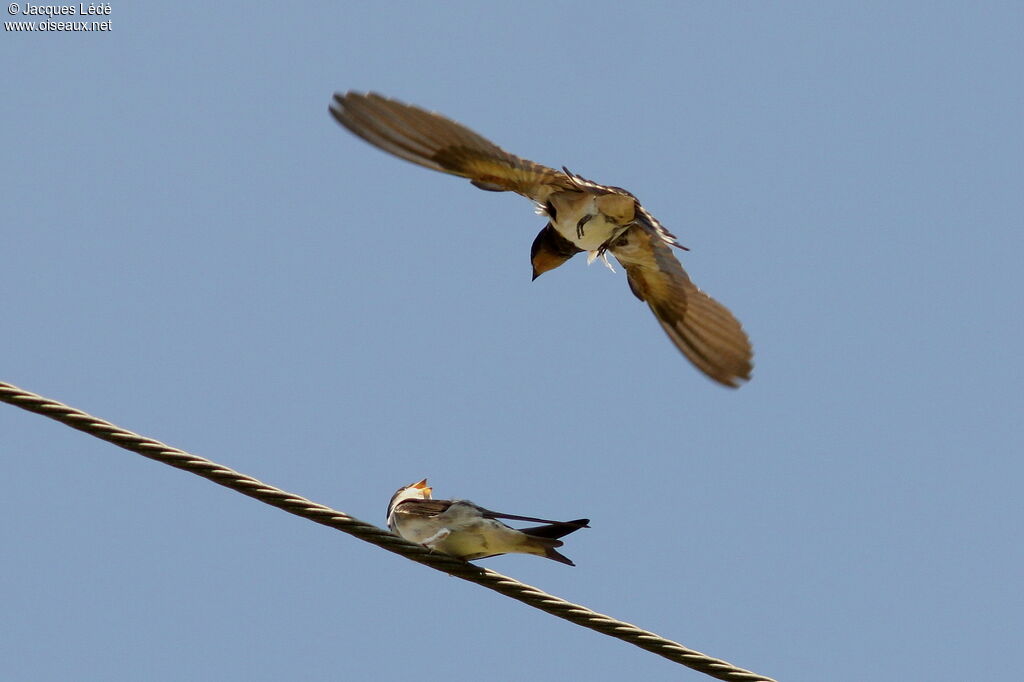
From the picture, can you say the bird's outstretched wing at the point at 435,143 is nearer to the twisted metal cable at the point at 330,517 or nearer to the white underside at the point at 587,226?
the white underside at the point at 587,226

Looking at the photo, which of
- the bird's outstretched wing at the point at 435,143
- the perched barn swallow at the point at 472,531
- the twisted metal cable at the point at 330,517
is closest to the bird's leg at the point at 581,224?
the bird's outstretched wing at the point at 435,143

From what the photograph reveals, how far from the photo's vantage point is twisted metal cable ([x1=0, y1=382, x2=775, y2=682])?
178 inches

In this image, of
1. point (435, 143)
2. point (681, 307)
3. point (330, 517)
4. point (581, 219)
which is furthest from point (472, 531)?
point (681, 307)

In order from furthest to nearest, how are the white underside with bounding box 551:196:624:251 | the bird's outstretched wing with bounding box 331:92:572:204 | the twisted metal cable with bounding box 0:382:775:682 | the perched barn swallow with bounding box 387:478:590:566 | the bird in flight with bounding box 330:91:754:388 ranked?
the white underside with bounding box 551:196:624:251 < the bird in flight with bounding box 330:91:754:388 < the bird's outstretched wing with bounding box 331:92:572:204 < the perched barn swallow with bounding box 387:478:590:566 < the twisted metal cable with bounding box 0:382:775:682

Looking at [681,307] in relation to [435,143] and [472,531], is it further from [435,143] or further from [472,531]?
[472,531]

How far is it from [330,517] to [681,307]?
3942mm

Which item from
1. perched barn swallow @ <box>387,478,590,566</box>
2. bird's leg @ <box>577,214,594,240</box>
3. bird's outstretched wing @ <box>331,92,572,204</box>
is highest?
bird's leg @ <box>577,214,594,240</box>

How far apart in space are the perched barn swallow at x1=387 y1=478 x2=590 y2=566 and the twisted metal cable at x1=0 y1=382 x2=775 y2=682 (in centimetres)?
68

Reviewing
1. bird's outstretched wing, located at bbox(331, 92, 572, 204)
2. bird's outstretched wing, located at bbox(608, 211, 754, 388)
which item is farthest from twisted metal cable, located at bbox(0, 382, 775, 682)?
bird's outstretched wing, located at bbox(608, 211, 754, 388)

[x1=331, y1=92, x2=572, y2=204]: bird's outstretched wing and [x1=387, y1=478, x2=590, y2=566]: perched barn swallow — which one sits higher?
[x1=331, y1=92, x2=572, y2=204]: bird's outstretched wing

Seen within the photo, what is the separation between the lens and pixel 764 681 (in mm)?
4852

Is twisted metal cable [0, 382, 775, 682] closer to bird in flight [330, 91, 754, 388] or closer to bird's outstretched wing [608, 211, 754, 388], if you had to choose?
bird in flight [330, 91, 754, 388]

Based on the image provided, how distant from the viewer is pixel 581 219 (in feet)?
25.5

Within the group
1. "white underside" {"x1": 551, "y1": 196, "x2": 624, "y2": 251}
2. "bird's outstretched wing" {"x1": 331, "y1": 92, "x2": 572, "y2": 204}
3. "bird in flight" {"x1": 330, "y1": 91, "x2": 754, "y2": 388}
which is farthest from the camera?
"white underside" {"x1": 551, "y1": 196, "x2": 624, "y2": 251}
